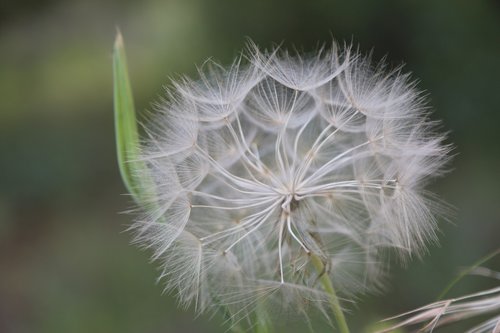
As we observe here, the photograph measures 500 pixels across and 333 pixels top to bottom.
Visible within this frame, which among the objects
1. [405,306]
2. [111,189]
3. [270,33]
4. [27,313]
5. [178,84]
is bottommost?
[405,306]

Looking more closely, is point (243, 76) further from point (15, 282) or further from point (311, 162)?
point (15, 282)

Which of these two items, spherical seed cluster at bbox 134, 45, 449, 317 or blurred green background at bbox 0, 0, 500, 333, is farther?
blurred green background at bbox 0, 0, 500, 333

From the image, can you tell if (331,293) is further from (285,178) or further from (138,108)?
(138,108)

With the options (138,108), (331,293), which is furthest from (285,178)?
(138,108)

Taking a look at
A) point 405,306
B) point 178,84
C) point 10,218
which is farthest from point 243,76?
point 10,218

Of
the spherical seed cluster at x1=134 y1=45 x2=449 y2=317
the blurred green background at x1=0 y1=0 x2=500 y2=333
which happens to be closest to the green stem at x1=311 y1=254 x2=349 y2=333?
the spherical seed cluster at x1=134 y1=45 x2=449 y2=317

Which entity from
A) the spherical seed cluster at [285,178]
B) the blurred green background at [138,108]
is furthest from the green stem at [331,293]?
the blurred green background at [138,108]

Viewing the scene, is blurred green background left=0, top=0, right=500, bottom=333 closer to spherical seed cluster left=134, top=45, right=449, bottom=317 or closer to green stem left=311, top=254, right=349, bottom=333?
spherical seed cluster left=134, top=45, right=449, bottom=317
